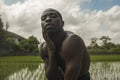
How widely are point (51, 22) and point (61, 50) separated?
212mm

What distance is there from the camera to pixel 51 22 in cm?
216

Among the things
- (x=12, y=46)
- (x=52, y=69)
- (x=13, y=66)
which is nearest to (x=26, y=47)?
(x=12, y=46)

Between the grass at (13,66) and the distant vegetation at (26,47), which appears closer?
the grass at (13,66)

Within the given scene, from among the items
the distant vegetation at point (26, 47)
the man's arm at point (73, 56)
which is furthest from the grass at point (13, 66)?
the distant vegetation at point (26, 47)

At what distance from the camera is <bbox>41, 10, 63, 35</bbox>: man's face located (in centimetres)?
216

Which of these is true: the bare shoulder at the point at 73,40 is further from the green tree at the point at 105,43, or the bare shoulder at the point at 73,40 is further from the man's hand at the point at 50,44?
the green tree at the point at 105,43

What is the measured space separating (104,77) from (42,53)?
24.9 feet

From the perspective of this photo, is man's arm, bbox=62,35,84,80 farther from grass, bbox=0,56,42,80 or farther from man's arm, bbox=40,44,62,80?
grass, bbox=0,56,42,80

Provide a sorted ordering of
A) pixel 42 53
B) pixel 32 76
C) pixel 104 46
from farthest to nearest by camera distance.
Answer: pixel 104 46 < pixel 32 76 < pixel 42 53

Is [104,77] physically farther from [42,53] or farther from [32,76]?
[42,53]

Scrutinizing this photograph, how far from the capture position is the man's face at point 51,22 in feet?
7.09

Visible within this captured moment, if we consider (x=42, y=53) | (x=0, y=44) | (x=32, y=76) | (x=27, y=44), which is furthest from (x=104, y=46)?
(x=42, y=53)

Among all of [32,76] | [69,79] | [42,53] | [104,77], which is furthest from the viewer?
[32,76]

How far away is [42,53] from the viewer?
7.88 ft
